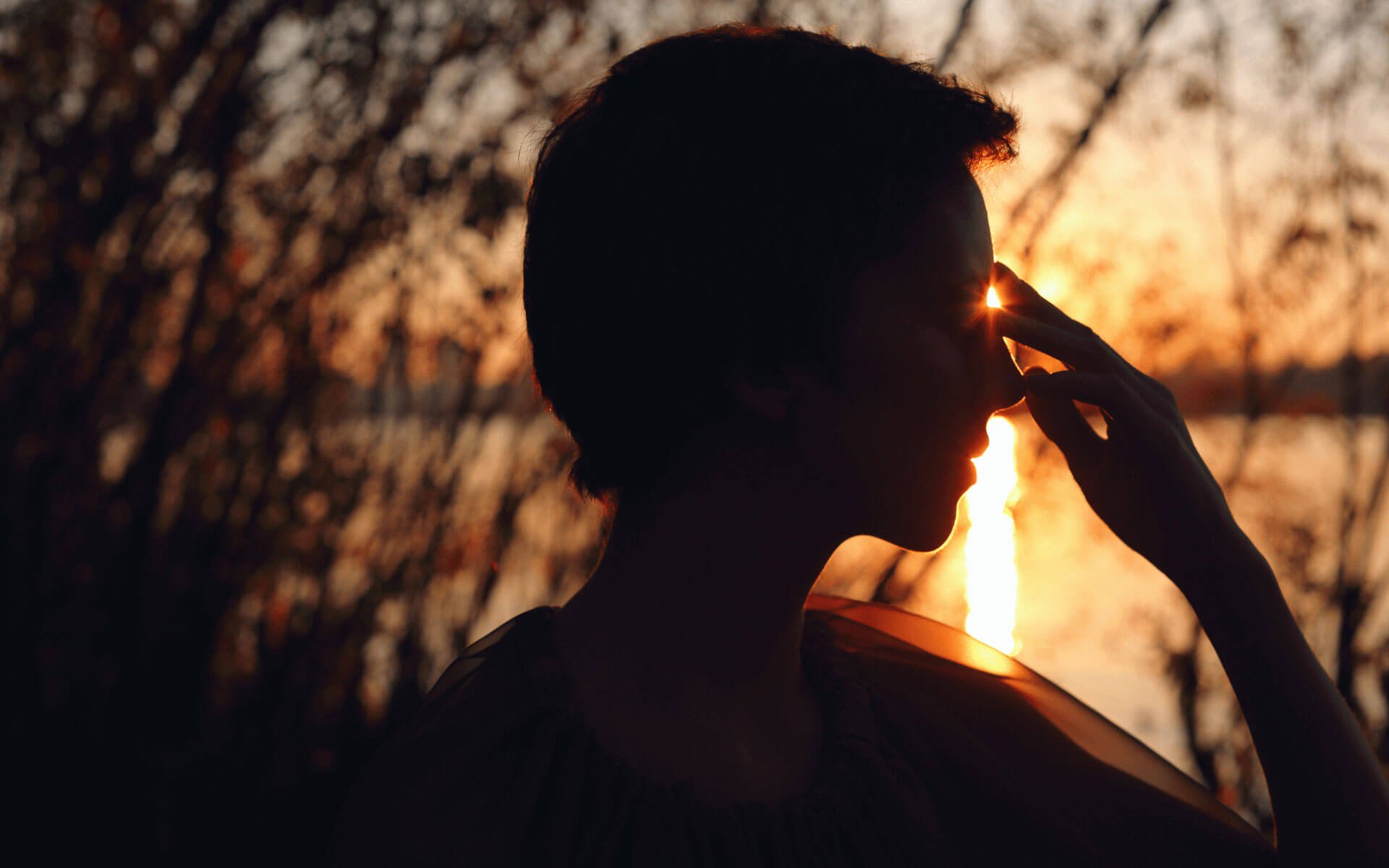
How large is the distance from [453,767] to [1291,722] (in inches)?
34.1

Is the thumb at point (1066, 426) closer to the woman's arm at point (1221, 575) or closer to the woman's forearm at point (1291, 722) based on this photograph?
the woman's arm at point (1221, 575)

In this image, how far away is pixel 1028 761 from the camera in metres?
1.36

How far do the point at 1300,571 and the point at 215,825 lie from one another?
3996 mm

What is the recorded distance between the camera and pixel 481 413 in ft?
12.2

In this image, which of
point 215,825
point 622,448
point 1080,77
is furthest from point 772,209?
point 215,825

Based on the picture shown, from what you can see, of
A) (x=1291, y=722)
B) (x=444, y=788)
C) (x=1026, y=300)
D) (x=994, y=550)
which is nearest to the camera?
(x=444, y=788)

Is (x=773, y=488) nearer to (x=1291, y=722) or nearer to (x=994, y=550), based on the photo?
(x=1291, y=722)

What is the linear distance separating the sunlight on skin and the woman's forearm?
1833mm

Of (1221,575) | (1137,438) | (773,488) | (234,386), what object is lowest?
(234,386)

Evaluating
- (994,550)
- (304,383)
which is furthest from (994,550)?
(304,383)

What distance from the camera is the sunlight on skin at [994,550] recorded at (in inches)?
134

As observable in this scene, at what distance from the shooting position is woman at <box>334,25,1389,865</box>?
1.11 metres

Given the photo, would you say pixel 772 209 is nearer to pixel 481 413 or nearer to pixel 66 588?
pixel 481 413

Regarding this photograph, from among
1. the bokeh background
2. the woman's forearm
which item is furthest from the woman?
the bokeh background
